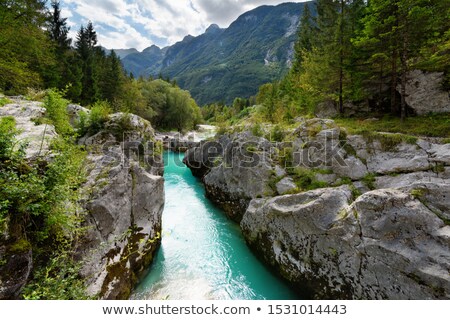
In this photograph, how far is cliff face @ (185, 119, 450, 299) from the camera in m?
5.87

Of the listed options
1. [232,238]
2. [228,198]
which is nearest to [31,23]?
[228,198]

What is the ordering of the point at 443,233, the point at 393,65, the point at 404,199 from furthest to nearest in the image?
1. the point at 393,65
2. the point at 404,199
3. the point at 443,233

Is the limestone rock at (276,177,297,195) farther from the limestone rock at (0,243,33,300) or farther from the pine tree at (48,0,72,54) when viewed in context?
the pine tree at (48,0,72,54)

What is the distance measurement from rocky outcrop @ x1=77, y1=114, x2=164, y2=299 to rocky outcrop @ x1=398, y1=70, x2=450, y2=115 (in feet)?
57.4

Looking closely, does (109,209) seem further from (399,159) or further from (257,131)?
(399,159)

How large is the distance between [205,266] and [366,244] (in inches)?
259

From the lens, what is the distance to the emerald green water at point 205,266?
8102 millimetres

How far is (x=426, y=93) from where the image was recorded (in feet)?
45.1

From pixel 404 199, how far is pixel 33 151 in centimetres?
1114

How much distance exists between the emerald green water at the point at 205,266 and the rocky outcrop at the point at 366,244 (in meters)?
1.23

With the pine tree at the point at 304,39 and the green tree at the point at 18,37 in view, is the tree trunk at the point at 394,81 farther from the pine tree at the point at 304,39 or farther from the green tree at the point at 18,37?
the green tree at the point at 18,37

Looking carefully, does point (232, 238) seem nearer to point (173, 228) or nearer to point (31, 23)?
point (173, 228)

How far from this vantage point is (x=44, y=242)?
495cm

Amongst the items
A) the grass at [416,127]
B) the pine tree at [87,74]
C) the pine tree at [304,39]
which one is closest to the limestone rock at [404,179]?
the grass at [416,127]
